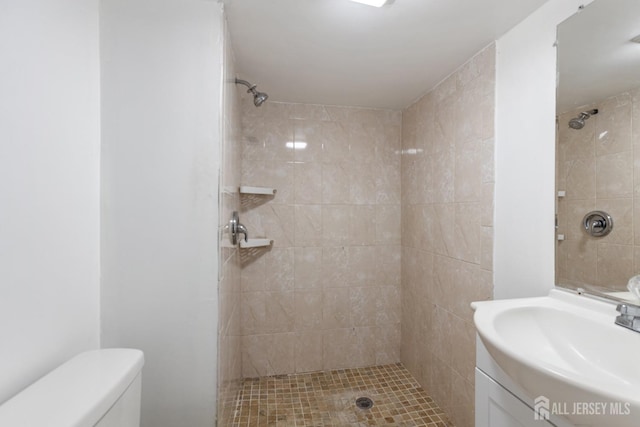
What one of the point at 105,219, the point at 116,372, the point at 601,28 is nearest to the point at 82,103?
the point at 105,219

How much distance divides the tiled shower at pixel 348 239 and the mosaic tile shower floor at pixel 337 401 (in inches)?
3.5

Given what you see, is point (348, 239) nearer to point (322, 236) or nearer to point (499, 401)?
point (322, 236)

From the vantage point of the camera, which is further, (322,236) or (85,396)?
(322,236)

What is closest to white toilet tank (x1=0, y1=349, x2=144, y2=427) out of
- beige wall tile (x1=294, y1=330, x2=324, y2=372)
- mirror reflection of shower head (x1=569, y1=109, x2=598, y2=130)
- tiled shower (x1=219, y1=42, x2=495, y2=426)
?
tiled shower (x1=219, y1=42, x2=495, y2=426)

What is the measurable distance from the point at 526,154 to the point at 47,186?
1.77 m

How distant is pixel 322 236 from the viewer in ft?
7.36

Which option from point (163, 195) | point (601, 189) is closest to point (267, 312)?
point (163, 195)

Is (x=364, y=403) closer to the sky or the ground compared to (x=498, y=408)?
closer to the ground

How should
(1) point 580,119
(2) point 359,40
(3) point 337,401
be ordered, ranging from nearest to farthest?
(1) point 580,119, (2) point 359,40, (3) point 337,401

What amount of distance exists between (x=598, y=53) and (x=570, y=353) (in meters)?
1.04

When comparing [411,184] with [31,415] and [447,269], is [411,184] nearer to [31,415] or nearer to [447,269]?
[447,269]

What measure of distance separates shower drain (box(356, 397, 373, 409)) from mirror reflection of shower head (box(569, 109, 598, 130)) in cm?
186

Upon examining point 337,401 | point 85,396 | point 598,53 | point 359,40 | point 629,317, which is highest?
point 359,40

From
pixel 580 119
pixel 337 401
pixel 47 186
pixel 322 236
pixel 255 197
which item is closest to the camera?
pixel 47 186
